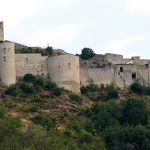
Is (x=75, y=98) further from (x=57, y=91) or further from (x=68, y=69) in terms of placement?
(x=68, y=69)

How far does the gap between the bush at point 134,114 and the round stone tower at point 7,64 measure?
22.3 ft

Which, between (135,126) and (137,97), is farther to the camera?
(137,97)

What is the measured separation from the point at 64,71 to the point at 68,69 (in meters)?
0.29

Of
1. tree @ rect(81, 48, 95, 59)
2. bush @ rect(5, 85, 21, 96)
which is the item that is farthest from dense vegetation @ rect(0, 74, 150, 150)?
tree @ rect(81, 48, 95, 59)

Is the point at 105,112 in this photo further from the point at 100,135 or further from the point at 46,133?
the point at 46,133

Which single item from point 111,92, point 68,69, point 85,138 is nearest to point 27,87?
point 68,69

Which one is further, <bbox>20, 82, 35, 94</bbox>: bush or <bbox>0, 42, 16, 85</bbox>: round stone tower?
<bbox>20, 82, 35, 94</bbox>: bush

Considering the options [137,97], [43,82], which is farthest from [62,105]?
[137,97]

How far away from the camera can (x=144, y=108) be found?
76375 mm

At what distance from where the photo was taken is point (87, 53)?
83562 millimetres

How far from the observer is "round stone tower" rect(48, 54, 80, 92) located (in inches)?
2968

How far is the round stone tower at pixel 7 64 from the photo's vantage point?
73375 millimetres

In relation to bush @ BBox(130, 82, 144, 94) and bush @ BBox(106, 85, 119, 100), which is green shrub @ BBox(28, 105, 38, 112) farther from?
bush @ BBox(130, 82, 144, 94)

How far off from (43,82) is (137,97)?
293 inches
